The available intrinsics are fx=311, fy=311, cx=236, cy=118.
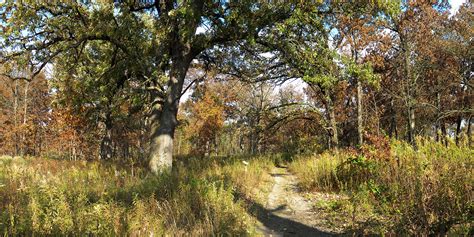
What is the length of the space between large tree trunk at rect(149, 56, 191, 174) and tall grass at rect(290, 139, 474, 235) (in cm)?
490

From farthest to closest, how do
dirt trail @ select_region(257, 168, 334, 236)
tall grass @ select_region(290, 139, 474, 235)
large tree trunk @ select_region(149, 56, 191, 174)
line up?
large tree trunk @ select_region(149, 56, 191, 174) → dirt trail @ select_region(257, 168, 334, 236) → tall grass @ select_region(290, 139, 474, 235)

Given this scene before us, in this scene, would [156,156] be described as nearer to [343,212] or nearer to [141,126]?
[343,212]

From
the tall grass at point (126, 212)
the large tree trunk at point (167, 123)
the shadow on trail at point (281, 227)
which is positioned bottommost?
the shadow on trail at point (281, 227)

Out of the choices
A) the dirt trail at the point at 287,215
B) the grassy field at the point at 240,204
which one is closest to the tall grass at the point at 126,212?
the grassy field at the point at 240,204

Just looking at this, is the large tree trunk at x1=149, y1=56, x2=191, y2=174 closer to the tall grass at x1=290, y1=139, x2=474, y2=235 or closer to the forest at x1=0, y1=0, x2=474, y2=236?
the forest at x1=0, y1=0, x2=474, y2=236

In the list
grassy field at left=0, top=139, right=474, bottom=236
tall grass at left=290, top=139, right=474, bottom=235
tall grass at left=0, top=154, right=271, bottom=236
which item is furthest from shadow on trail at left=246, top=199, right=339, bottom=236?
tall grass at left=290, top=139, right=474, bottom=235

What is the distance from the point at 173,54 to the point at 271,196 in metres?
6.43

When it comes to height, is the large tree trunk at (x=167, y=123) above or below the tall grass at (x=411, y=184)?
above

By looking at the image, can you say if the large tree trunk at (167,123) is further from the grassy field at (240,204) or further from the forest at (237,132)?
the grassy field at (240,204)

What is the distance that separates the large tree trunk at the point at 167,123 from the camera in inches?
428

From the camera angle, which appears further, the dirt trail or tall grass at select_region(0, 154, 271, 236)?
the dirt trail

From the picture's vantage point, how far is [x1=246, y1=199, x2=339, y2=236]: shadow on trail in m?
5.57

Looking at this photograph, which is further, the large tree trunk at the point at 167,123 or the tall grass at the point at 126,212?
the large tree trunk at the point at 167,123

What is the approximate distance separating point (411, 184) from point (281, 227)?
2.40 m
